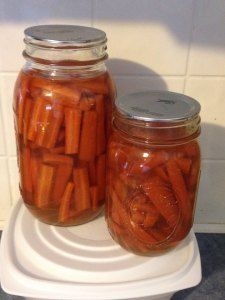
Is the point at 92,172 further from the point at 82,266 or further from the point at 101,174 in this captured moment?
the point at 82,266

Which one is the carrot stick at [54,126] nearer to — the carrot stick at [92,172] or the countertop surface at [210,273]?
the carrot stick at [92,172]

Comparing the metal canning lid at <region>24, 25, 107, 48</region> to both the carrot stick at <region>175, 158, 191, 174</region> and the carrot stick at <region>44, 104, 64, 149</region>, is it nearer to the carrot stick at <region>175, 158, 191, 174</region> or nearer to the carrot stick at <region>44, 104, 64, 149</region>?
the carrot stick at <region>44, 104, 64, 149</region>

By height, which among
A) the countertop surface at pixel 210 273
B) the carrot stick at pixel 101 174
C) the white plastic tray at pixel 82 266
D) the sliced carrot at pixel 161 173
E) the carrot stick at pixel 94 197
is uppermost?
the sliced carrot at pixel 161 173

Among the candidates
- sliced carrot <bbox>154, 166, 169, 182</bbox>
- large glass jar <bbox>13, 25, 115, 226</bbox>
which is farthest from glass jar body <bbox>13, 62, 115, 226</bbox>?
sliced carrot <bbox>154, 166, 169, 182</bbox>

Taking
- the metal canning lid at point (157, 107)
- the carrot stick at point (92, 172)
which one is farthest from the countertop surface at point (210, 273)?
the metal canning lid at point (157, 107)

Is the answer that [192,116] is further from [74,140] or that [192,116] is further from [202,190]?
[202,190]

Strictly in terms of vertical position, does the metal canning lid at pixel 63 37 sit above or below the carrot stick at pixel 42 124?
above

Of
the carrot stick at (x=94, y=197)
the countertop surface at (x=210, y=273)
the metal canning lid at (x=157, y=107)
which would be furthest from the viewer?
the countertop surface at (x=210, y=273)

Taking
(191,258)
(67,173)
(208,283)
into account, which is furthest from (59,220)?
(208,283)

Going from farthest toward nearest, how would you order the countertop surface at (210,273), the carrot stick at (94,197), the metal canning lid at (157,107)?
the countertop surface at (210,273) → the carrot stick at (94,197) → the metal canning lid at (157,107)
